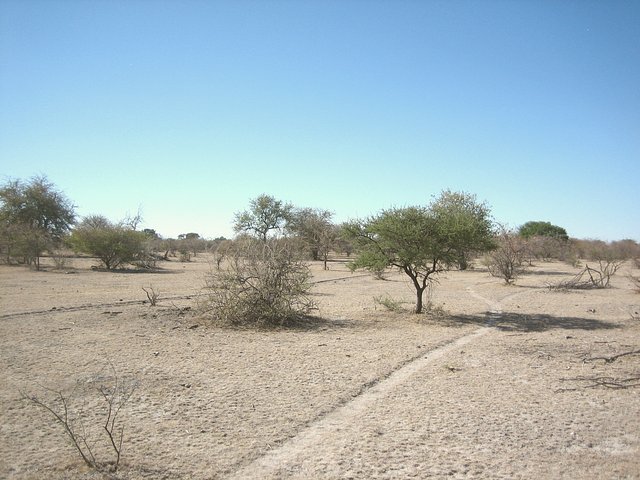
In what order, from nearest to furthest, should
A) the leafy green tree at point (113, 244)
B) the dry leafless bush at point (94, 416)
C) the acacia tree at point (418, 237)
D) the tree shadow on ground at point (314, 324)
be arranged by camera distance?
the dry leafless bush at point (94, 416) → the tree shadow on ground at point (314, 324) → the acacia tree at point (418, 237) → the leafy green tree at point (113, 244)

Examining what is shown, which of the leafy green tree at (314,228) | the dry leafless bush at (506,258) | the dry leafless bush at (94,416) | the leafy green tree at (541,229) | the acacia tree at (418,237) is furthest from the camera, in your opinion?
the leafy green tree at (541,229)

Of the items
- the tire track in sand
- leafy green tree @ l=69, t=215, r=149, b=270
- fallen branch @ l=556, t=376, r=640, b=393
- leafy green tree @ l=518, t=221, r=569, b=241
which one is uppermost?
leafy green tree @ l=518, t=221, r=569, b=241

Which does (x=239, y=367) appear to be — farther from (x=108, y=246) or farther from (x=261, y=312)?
(x=108, y=246)

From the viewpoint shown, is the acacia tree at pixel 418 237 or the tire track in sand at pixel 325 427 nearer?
the tire track in sand at pixel 325 427

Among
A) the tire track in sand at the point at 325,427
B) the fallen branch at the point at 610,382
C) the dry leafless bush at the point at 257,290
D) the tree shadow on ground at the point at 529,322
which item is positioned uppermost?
the dry leafless bush at the point at 257,290

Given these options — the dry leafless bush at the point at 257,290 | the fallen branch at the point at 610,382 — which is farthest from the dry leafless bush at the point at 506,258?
the fallen branch at the point at 610,382

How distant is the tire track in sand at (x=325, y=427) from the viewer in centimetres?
479

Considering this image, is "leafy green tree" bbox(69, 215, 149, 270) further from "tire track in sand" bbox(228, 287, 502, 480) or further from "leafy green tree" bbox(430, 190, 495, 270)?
"tire track in sand" bbox(228, 287, 502, 480)

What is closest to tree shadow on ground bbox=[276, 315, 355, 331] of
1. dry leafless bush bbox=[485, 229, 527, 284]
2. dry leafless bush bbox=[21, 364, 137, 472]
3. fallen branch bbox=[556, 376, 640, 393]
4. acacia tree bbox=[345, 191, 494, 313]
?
acacia tree bbox=[345, 191, 494, 313]

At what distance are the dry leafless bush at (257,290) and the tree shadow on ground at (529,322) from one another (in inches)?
197

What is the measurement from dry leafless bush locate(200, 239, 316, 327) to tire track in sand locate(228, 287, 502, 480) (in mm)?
4821

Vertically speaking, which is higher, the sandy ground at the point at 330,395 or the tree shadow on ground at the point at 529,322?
the tree shadow on ground at the point at 529,322

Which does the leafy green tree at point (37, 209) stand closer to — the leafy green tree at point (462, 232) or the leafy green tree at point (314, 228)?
the leafy green tree at point (314, 228)

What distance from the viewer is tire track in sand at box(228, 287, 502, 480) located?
189 inches
